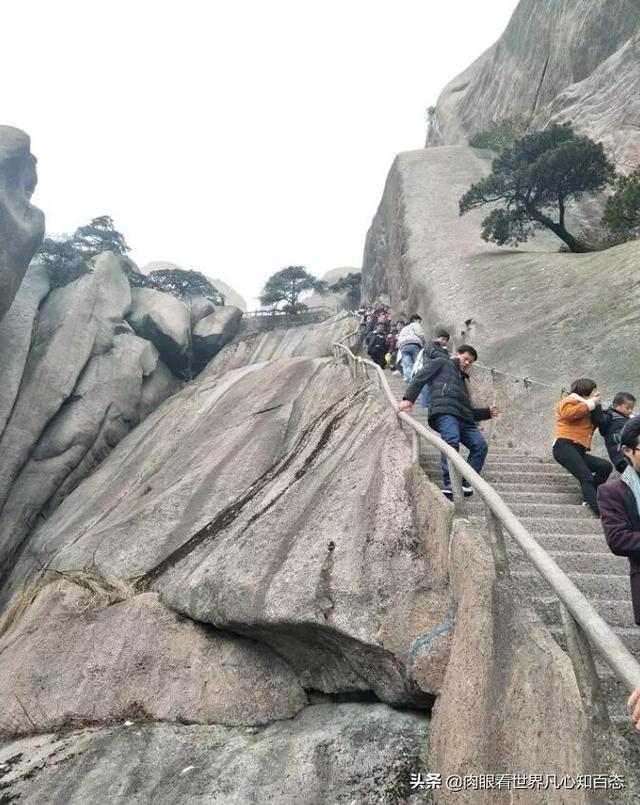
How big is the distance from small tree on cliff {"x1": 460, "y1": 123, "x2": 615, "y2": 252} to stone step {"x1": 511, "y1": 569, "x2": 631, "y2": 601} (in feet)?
49.5

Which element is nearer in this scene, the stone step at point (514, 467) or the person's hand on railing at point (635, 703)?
the person's hand on railing at point (635, 703)

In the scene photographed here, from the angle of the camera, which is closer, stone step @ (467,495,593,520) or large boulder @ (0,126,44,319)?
stone step @ (467,495,593,520)

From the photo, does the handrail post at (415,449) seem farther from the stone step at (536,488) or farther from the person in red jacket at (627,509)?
the person in red jacket at (627,509)

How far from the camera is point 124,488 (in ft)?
42.2

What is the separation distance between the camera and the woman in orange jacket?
5.42 metres

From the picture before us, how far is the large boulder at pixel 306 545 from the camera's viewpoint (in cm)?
421

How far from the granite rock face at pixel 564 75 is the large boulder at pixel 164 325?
68.2ft

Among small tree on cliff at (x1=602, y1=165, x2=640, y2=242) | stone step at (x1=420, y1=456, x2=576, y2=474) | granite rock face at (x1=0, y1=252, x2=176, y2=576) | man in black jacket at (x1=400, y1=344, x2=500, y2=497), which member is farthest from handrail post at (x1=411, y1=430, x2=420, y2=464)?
granite rock face at (x1=0, y1=252, x2=176, y2=576)

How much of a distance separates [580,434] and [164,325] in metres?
23.1

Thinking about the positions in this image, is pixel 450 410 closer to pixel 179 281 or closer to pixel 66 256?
pixel 66 256

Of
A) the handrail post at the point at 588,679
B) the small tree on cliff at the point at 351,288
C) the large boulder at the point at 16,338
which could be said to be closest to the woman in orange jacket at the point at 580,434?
the handrail post at the point at 588,679

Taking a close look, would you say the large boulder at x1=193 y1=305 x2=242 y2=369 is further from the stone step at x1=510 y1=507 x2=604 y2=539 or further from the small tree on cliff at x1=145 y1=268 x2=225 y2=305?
the stone step at x1=510 y1=507 x2=604 y2=539

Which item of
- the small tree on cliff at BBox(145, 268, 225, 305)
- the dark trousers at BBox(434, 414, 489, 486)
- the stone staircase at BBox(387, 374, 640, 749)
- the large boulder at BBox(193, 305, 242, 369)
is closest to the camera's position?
the stone staircase at BBox(387, 374, 640, 749)

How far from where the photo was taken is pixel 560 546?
453cm
